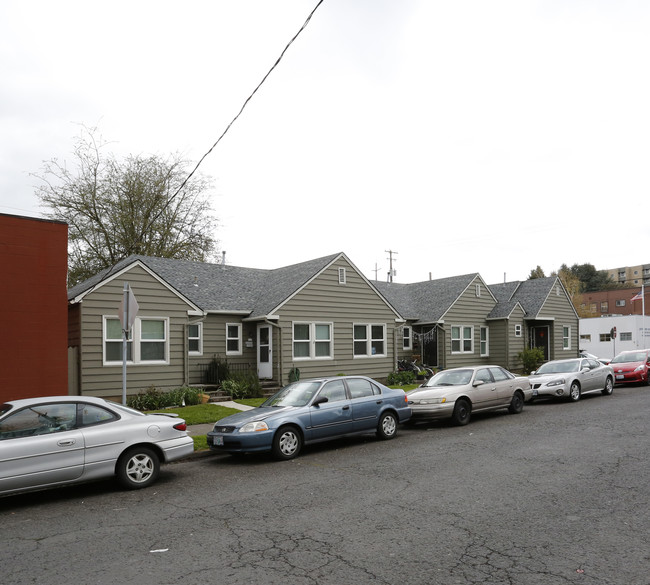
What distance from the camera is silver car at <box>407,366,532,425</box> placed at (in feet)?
44.6

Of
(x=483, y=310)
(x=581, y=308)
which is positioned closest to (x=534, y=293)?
(x=483, y=310)

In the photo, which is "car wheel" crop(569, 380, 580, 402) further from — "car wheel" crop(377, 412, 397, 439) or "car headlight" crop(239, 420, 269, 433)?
"car headlight" crop(239, 420, 269, 433)

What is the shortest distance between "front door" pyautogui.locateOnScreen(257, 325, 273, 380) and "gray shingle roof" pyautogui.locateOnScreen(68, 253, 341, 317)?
2.84 ft

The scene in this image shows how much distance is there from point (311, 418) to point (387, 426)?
2.19 m

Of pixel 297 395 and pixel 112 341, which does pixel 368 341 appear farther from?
pixel 297 395

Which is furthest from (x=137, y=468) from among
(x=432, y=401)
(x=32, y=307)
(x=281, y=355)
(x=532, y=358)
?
(x=532, y=358)

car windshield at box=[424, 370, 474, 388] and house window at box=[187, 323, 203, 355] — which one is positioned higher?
house window at box=[187, 323, 203, 355]

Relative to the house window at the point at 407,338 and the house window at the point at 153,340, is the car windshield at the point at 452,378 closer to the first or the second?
the house window at the point at 153,340

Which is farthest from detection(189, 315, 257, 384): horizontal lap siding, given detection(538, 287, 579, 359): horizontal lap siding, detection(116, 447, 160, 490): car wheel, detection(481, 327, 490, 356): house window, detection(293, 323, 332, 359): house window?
detection(538, 287, 579, 359): horizontal lap siding

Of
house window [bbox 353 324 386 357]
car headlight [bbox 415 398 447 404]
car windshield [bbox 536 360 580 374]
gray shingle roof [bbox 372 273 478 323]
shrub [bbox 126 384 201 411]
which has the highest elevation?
gray shingle roof [bbox 372 273 478 323]

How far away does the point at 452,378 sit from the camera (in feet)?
49.1

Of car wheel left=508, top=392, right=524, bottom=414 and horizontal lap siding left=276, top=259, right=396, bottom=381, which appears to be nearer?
car wheel left=508, top=392, right=524, bottom=414

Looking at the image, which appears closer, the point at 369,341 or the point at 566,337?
the point at 369,341

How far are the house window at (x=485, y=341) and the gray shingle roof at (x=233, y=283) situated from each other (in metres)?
12.3
